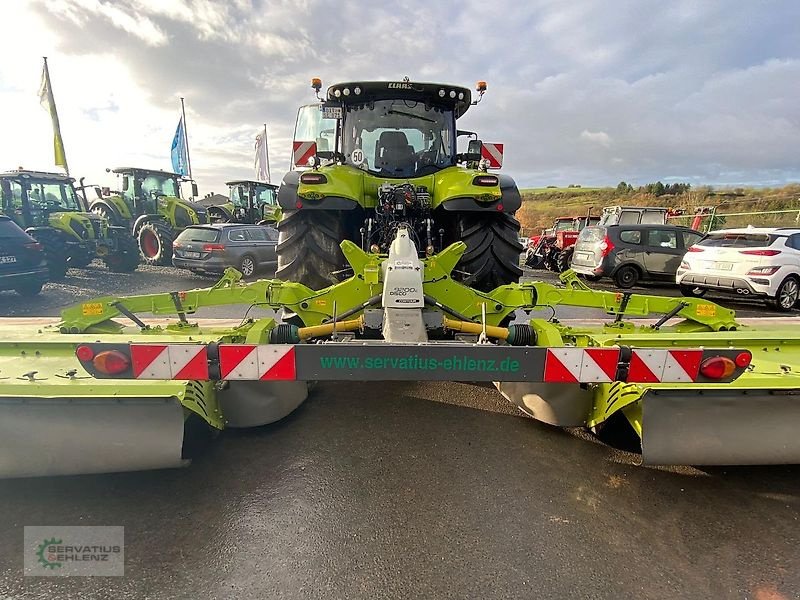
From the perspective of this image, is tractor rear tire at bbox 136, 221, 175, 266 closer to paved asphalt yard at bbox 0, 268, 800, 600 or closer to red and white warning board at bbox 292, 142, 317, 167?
red and white warning board at bbox 292, 142, 317, 167

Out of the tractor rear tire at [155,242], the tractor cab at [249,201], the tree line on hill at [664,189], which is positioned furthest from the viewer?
the tree line on hill at [664,189]

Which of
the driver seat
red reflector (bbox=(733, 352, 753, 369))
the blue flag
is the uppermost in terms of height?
the blue flag

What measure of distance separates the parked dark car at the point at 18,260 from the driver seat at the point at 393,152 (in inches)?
262

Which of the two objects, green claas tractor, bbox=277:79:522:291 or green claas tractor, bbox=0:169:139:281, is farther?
green claas tractor, bbox=0:169:139:281

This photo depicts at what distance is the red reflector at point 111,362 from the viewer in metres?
2.07

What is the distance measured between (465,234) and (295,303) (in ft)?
5.42

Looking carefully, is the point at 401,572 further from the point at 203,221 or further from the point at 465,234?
the point at 203,221

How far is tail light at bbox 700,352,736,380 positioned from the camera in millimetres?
2109

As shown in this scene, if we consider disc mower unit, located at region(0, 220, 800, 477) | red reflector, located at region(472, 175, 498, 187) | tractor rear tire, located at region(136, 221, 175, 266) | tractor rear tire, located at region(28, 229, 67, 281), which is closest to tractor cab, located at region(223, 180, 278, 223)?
tractor rear tire, located at region(136, 221, 175, 266)

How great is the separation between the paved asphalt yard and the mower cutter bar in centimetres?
78

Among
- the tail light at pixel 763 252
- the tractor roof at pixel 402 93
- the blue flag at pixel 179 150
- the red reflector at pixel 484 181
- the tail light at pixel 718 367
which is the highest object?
the blue flag at pixel 179 150

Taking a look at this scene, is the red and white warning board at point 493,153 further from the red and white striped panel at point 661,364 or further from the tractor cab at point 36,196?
the tractor cab at point 36,196

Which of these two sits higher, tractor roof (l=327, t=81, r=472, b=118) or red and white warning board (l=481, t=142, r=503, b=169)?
tractor roof (l=327, t=81, r=472, b=118)

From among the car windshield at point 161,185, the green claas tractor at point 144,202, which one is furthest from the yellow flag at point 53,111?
the car windshield at point 161,185
